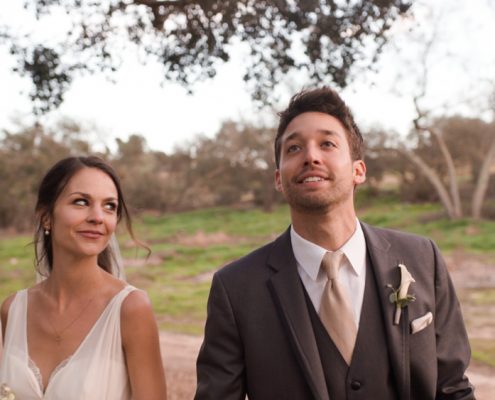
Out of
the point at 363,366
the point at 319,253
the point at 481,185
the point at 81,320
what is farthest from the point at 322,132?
the point at 481,185

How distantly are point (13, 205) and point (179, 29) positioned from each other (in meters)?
26.1

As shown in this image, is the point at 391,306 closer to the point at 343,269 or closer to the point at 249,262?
the point at 343,269

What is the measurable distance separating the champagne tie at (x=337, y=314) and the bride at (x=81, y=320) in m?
0.96

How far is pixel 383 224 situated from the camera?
22000mm

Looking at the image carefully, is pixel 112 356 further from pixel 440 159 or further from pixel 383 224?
pixel 440 159

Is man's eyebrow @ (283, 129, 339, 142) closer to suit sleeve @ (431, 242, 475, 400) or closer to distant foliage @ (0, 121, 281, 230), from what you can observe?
suit sleeve @ (431, 242, 475, 400)

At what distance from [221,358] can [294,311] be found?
0.36 metres

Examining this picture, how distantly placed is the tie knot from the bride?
0.97m

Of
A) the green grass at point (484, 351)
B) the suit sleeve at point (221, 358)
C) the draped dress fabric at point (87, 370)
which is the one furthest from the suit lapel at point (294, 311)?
the green grass at point (484, 351)

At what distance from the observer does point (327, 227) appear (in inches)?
102

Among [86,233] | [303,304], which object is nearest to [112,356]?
[86,233]

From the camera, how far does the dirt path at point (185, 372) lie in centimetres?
620

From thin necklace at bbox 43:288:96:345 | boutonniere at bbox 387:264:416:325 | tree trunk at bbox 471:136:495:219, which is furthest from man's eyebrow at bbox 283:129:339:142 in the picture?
tree trunk at bbox 471:136:495:219

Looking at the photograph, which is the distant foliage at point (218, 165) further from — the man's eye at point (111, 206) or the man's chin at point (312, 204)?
the man's chin at point (312, 204)
